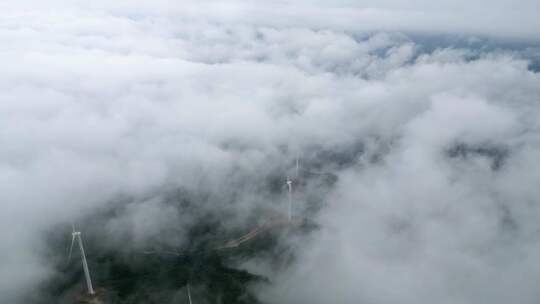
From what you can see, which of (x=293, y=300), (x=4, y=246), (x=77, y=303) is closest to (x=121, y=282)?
(x=77, y=303)

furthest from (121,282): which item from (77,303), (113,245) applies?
(113,245)

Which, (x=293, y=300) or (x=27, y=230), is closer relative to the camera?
(x=293, y=300)

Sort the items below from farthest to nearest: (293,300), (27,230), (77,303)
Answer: (27,230) → (293,300) → (77,303)

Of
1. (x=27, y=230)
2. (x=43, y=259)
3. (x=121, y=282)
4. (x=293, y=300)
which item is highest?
(x=27, y=230)

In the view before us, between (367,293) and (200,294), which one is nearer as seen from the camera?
(200,294)

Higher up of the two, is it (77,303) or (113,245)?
(113,245)

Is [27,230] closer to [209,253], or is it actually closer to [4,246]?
[4,246]

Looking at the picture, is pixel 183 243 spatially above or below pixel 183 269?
above

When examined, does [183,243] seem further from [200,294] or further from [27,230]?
[27,230]

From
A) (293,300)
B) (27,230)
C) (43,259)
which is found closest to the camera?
(293,300)

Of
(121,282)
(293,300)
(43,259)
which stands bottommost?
(293,300)
